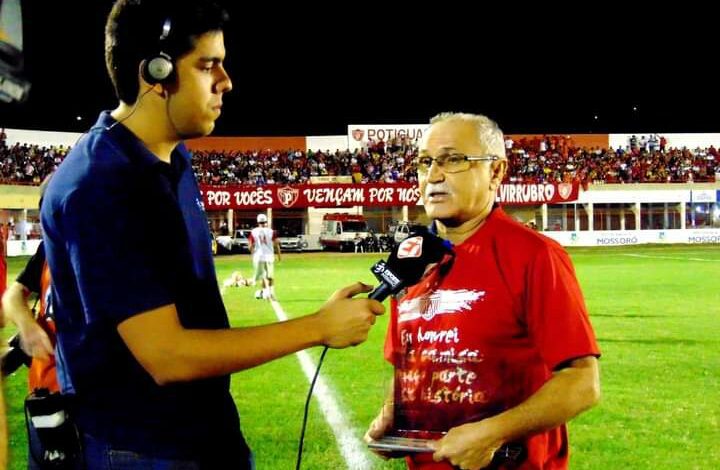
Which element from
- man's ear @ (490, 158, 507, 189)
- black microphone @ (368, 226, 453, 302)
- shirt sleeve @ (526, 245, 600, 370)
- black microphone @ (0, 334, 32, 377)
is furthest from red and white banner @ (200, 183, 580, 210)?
black microphone @ (368, 226, 453, 302)

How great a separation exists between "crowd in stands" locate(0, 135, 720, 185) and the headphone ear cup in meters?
50.1

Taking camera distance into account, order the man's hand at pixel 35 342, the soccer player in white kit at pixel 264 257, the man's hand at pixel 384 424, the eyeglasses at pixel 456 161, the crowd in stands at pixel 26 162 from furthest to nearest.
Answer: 1. the crowd in stands at pixel 26 162
2. the soccer player in white kit at pixel 264 257
3. the man's hand at pixel 35 342
4. the eyeglasses at pixel 456 161
5. the man's hand at pixel 384 424

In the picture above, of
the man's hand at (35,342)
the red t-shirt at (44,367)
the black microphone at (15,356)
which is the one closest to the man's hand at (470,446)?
the man's hand at (35,342)

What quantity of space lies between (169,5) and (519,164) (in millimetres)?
57011

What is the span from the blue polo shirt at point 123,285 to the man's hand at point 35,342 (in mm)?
1417

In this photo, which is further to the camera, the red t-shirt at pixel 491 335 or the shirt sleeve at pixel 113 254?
the red t-shirt at pixel 491 335

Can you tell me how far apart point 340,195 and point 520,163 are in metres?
14.9

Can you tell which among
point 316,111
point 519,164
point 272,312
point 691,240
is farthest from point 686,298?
point 316,111

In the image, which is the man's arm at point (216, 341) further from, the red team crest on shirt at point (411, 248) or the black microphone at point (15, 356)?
the black microphone at point (15, 356)

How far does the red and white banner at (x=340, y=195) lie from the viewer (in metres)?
48.4

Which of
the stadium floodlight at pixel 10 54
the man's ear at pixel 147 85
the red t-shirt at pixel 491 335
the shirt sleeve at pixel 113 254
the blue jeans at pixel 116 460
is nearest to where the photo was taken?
the stadium floodlight at pixel 10 54

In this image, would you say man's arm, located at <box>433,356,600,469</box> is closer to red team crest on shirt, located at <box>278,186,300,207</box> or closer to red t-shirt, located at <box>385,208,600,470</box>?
red t-shirt, located at <box>385,208,600,470</box>

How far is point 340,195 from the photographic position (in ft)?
161

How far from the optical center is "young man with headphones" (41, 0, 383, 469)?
6.70 ft
